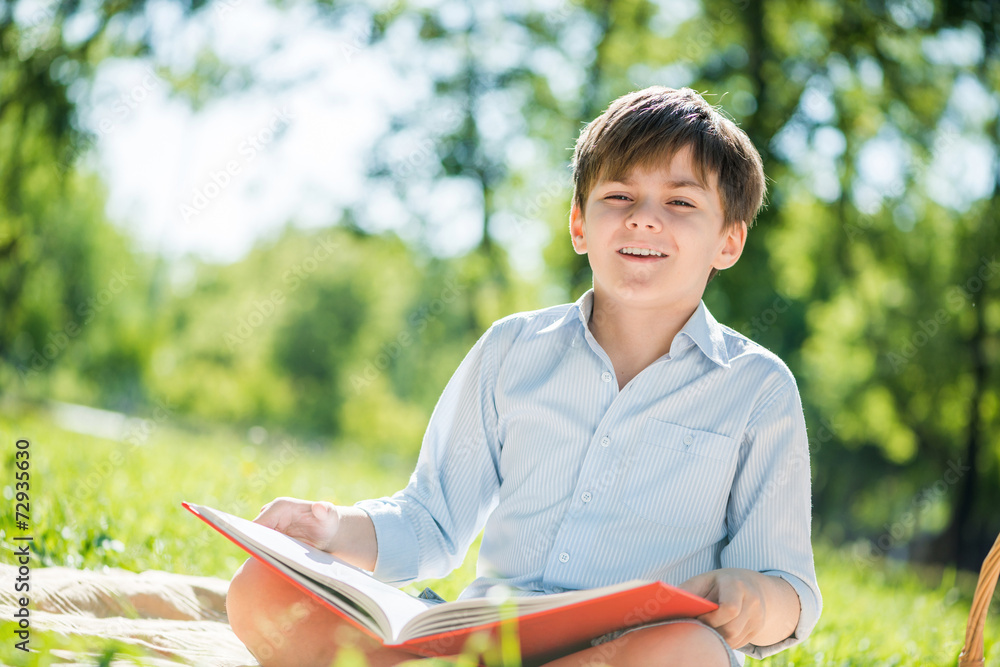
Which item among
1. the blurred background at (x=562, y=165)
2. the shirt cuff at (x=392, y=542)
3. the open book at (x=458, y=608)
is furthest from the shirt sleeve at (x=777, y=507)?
the blurred background at (x=562, y=165)

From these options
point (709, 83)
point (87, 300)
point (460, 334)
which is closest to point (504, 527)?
point (709, 83)

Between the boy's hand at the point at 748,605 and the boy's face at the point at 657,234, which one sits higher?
the boy's face at the point at 657,234

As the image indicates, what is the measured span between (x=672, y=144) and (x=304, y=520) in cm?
107

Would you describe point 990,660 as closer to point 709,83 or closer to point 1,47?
point 709,83

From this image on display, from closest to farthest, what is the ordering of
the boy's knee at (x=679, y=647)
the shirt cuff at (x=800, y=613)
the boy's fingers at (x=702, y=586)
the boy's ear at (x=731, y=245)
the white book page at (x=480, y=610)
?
1. the white book page at (x=480, y=610)
2. the boy's knee at (x=679, y=647)
3. the boy's fingers at (x=702, y=586)
4. the shirt cuff at (x=800, y=613)
5. the boy's ear at (x=731, y=245)

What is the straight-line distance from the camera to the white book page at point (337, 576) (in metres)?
1.28

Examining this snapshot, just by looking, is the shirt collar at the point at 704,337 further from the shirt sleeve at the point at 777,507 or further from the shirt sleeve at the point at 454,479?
the shirt sleeve at the point at 454,479

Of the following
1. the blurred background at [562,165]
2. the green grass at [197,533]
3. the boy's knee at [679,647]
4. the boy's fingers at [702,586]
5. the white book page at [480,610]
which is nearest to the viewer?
the white book page at [480,610]

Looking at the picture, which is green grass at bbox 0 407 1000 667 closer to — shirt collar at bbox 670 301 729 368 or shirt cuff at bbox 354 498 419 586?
shirt cuff at bbox 354 498 419 586

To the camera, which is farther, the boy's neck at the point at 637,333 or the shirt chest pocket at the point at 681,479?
the boy's neck at the point at 637,333

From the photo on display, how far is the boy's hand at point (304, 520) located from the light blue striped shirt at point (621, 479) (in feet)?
0.36

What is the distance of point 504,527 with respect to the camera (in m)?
1.82

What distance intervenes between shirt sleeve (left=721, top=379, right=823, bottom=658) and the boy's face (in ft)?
1.01

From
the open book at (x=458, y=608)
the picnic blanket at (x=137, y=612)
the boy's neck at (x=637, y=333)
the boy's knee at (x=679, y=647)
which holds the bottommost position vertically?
the picnic blanket at (x=137, y=612)
